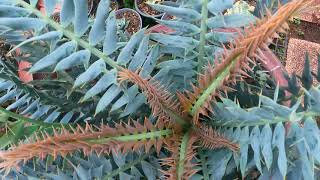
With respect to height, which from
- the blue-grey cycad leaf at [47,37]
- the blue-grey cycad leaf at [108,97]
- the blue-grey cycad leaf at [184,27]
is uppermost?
the blue-grey cycad leaf at [184,27]

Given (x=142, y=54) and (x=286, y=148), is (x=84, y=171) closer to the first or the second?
(x=142, y=54)

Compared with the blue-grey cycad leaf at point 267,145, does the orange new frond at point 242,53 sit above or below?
above

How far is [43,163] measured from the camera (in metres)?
0.83

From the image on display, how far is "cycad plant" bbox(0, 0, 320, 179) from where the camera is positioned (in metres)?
0.62

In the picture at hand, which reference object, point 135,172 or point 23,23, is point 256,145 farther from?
point 23,23

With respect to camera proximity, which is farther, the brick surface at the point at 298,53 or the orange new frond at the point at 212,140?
the brick surface at the point at 298,53

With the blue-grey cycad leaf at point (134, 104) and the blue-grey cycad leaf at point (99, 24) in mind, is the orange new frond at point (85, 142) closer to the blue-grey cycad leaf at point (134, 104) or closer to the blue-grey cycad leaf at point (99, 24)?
the blue-grey cycad leaf at point (134, 104)

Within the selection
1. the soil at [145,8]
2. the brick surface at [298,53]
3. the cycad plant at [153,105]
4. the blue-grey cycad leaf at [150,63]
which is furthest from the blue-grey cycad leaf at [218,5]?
the soil at [145,8]

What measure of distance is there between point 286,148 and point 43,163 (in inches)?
17.2

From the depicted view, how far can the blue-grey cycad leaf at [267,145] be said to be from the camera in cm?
65

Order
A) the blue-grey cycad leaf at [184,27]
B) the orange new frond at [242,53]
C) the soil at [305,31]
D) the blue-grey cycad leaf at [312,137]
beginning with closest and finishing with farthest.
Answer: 1. the orange new frond at [242,53]
2. the blue-grey cycad leaf at [312,137]
3. the blue-grey cycad leaf at [184,27]
4. the soil at [305,31]

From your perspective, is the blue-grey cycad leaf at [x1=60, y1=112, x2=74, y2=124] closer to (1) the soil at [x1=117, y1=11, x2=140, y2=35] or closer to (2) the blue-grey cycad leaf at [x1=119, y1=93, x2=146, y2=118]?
(2) the blue-grey cycad leaf at [x1=119, y1=93, x2=146, y2=118]

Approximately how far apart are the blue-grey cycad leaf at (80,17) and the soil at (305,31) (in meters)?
0.92

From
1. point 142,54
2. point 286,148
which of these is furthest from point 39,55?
point 286,148
